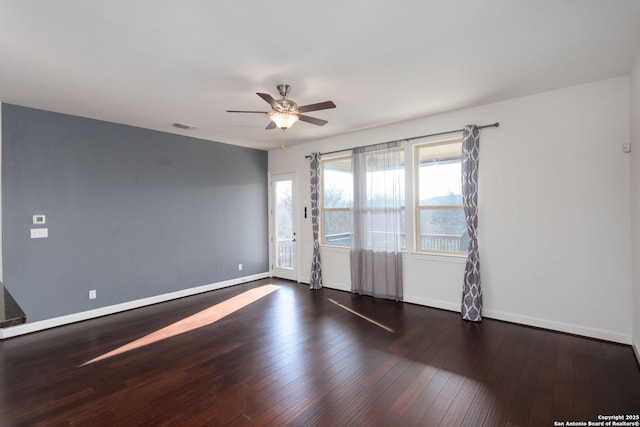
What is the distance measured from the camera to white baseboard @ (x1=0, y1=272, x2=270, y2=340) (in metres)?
3.83

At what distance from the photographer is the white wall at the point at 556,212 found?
3.34 m

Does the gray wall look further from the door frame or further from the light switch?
the door frame

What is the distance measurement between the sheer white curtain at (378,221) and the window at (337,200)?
11.8 inches

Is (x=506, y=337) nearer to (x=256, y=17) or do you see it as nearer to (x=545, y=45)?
(x=545, y=45)

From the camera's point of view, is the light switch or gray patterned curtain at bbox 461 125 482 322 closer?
the light switch

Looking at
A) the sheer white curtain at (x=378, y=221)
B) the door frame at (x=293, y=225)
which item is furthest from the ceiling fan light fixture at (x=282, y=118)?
the door frame at (x=293, y=225)

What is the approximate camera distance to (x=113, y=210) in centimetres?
470

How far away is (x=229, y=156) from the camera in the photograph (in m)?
6.25

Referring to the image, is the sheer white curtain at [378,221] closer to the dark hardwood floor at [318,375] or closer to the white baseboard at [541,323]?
the white baseboard at [541,323]

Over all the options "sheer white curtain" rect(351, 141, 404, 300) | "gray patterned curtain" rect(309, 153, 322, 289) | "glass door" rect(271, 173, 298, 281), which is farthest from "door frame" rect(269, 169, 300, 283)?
"sheer white curtain" rect(351, 141, 404, 300)

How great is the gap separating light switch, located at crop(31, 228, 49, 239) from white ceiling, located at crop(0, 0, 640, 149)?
5.15 ft

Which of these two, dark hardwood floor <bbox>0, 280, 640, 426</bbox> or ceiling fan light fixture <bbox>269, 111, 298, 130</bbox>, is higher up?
ceiling fan light fixture <bbox>269, 111, 298, 130</bbox>

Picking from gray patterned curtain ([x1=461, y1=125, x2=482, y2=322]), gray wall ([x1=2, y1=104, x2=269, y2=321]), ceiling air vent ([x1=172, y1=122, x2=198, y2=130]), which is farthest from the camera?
ceiling air vent ([x1=172, y1=122, x2=198, y2=130])

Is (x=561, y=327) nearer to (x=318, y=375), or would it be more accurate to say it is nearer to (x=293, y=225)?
(x=318, y=375)
